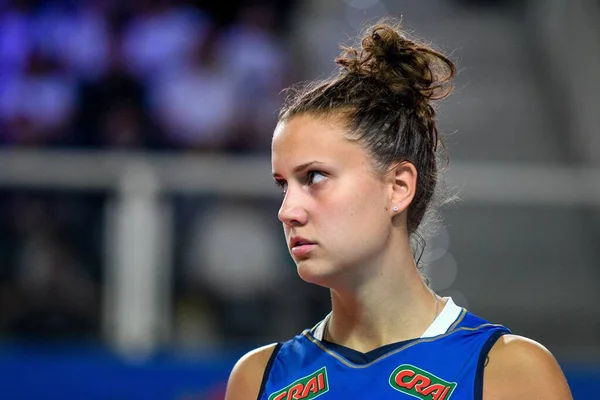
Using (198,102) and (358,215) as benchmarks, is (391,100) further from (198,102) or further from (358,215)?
A: (198,102)

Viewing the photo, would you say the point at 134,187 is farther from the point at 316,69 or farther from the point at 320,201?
the point at 320,201

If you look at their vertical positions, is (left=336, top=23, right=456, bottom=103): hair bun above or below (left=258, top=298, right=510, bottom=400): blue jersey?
above

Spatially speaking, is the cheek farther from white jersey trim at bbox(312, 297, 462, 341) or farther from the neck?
white jersey trim at bbox(312, 297, 462, 341)

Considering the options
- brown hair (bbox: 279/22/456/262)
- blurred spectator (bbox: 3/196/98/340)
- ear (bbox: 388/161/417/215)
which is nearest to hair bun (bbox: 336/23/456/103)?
brown hair (bbox: 279/22/456/262)

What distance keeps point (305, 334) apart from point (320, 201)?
43 centimetres

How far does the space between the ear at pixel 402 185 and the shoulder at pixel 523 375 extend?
1.35 ft

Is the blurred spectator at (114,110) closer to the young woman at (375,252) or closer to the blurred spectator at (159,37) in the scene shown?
the blurred spectator at (159,37)

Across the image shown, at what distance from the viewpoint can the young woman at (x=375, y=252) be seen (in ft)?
7.86

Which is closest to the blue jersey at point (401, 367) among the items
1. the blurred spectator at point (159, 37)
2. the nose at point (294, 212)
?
the nose at point (294, 212)

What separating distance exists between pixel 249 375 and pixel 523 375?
2.32 feet

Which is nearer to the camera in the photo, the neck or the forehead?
Answer: the forehead

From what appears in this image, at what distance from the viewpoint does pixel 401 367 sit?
2457 mm

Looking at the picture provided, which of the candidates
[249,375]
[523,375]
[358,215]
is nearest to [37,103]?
[249,375]

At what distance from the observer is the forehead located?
2.43 m
